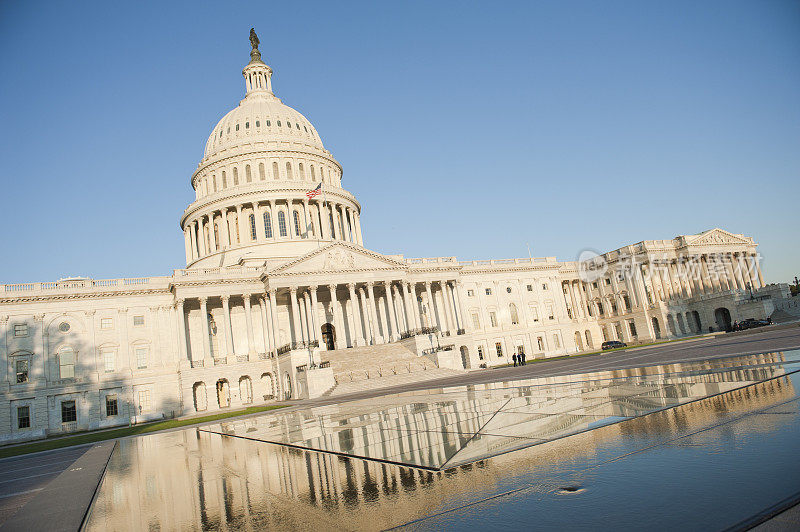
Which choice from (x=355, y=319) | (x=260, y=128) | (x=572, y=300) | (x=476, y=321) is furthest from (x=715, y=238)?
(x=260, y=128)

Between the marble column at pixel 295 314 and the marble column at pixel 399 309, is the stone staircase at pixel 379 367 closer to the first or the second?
the marble column at pixel 295 314

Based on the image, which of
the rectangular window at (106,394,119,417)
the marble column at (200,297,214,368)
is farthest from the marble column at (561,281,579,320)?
the rectangular window at (106,394,119,417)

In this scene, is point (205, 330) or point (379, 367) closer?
point (379, 367)

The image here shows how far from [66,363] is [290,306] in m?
24.2

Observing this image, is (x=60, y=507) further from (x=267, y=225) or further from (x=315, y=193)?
(x=267, y=225)

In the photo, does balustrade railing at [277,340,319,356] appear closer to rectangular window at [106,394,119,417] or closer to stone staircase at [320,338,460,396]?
stone staircase at [320,338,460,396]

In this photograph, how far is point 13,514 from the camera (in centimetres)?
856

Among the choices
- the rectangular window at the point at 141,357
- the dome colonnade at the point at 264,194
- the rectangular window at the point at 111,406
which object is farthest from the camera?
the dome colonnade at the point at 264,194

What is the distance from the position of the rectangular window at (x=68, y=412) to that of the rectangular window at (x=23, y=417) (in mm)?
2837

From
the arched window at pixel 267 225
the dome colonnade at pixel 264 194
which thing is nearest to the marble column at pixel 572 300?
the dome colonnade at pixel 264 194

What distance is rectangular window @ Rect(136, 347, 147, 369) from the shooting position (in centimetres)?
5647

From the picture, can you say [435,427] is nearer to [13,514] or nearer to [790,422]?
[790,422]

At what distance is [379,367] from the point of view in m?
52.4

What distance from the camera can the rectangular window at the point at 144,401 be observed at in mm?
55062
